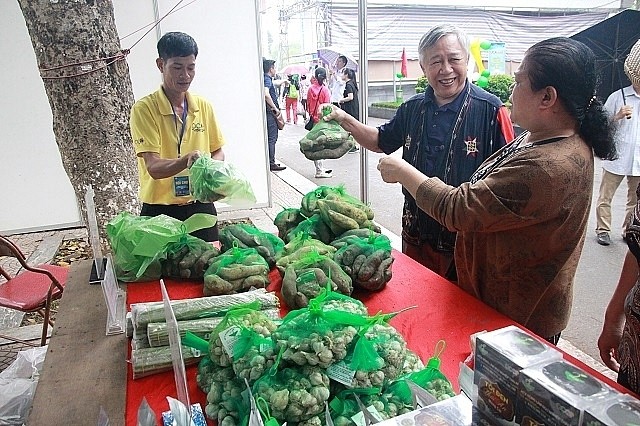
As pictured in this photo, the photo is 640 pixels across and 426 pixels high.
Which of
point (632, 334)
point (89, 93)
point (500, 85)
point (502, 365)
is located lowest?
point (632, 334)

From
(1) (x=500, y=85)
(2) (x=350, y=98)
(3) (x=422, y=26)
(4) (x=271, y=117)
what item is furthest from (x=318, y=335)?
(3) (x=422, y=26)

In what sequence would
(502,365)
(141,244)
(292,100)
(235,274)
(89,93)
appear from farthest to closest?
(292,100) < (89,93) < (141,244) < (235,274) < (502,365)

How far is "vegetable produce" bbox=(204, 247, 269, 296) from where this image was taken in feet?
5.49

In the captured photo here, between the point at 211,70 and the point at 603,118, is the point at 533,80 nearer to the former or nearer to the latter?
the point at 603,118

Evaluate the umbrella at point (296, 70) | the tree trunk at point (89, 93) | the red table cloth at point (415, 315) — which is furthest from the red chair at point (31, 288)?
the umbrella at point (296, 70)

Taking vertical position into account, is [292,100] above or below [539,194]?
below

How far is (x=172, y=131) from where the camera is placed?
2543 millimetres

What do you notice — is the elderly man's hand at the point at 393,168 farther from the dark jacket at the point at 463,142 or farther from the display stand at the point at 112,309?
the display stand at the point at 112,309

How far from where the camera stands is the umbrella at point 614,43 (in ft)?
13.4

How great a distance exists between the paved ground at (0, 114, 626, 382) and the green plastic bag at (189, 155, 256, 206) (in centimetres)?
174

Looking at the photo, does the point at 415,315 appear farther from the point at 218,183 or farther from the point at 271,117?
the point at 271,117

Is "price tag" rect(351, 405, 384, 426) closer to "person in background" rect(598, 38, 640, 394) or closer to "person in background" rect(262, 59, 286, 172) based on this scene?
"person in background" rect(598, 38, 640, 394)

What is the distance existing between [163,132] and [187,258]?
0.94m

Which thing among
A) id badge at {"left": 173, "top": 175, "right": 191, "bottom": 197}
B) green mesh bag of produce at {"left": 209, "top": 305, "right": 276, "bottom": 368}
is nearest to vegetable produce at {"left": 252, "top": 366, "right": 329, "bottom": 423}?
green mesh bag of produce at {"left": 209, "top": 305, "right": 276, "bottom": 368}
